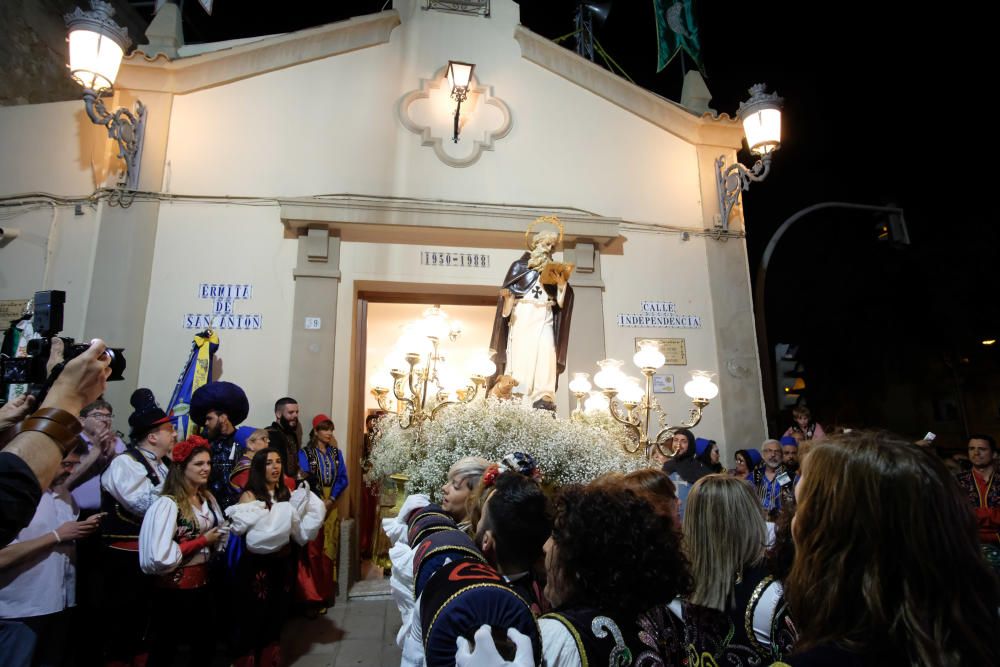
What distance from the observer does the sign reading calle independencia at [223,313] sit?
21.3 ft

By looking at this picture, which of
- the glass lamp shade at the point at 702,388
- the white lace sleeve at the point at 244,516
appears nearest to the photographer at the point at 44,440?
the white lace sleeve at the point at 244,516

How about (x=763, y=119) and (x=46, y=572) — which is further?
(x=763, y=119)

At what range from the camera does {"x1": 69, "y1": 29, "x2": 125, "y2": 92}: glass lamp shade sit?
557 centimetres

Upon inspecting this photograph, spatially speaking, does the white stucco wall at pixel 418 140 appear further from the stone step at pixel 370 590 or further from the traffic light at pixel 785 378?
the stone step at pixel 370 590

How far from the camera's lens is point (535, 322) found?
505cm

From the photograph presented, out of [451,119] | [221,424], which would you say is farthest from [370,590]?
[451,119]

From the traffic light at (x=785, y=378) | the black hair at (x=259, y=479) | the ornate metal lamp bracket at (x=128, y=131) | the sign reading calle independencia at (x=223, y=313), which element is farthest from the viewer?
the traffic light at (x=785, y=378)

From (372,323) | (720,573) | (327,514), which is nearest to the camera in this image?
(720,573)

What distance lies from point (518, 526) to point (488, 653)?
2.56 ft

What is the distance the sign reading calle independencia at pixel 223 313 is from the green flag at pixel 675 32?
6.89m

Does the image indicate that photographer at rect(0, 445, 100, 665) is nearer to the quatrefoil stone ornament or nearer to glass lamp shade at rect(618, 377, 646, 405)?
glass lamp shade at rect(618, 377, 646, 405)

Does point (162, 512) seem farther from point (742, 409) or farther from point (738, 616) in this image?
point (742, 409)

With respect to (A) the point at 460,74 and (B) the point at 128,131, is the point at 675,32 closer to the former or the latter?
(A) the point at 460,74

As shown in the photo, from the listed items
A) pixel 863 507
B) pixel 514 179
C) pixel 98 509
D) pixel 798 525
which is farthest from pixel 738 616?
pixel 514 179
